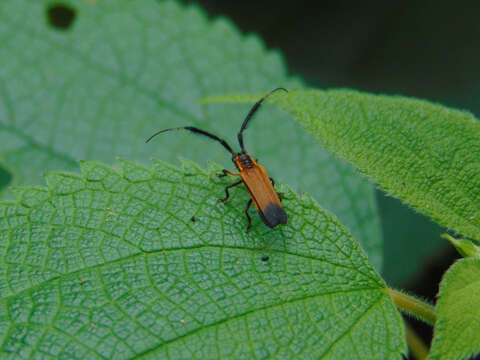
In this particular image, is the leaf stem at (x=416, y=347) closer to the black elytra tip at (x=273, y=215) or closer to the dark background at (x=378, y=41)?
the black elytra tip at (x=273, y=215)

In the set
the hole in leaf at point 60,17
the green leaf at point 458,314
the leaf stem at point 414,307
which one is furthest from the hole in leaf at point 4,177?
the green leaf at point 458,314

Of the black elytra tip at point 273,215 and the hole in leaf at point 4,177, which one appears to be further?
the hole in leaf at point 4,177

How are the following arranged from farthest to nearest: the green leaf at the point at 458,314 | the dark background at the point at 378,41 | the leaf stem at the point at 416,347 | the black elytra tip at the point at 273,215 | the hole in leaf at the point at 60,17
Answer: the dark background at the point at 378,41 < the hole in leaf at the point at 60,17 < the leaf stem at the point at 416,347 < the black elytra tip at the point at 273,215 < the green leaf at the point at 458,314

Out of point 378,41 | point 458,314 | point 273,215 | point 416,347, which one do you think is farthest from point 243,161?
point 378,41

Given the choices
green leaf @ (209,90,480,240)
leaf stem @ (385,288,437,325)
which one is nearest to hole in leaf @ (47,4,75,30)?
green leaf @ (209,90,480,240)

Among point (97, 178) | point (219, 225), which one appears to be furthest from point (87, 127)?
point (219, 225)

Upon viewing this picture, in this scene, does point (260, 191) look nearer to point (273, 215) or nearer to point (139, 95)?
point (273, 215)
